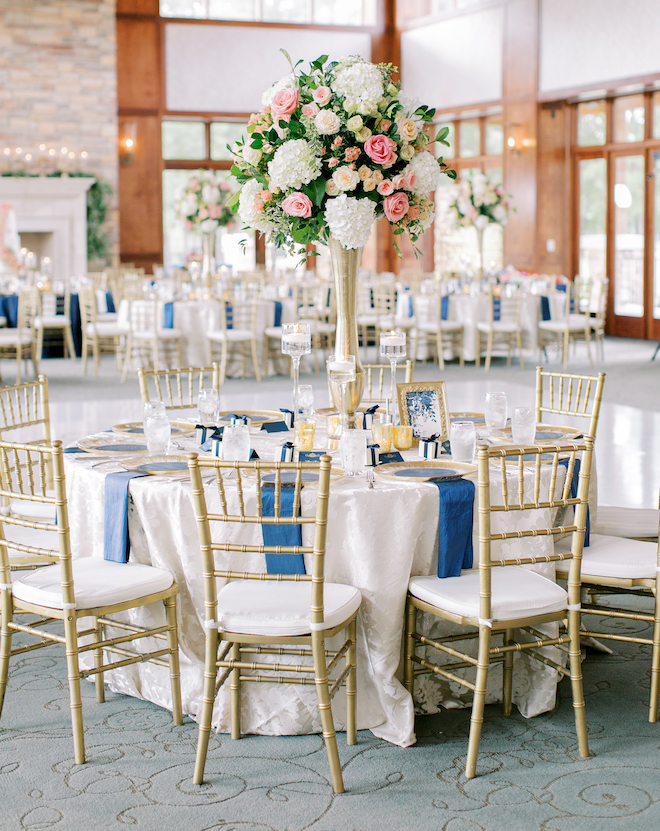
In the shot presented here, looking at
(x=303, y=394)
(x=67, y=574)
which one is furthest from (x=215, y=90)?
(x=67, y=574)

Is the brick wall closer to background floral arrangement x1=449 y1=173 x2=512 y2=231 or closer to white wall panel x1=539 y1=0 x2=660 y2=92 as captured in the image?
background floral arrangement x1=449 y1=173 x2=512 y2=231

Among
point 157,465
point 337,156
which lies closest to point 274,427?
point 157,465

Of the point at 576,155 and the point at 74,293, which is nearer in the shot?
the point at 74,293

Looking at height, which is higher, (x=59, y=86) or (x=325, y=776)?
(x=59, y=86)

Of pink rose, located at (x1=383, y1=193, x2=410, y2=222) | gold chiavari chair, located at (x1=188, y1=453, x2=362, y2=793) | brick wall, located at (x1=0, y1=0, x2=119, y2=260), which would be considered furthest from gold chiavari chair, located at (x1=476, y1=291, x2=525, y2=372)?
gold chiavari chair, located at (x1=188, y1=453, x2=362, y2=793)

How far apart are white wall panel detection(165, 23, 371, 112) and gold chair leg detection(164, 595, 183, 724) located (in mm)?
14024

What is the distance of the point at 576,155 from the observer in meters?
15.0

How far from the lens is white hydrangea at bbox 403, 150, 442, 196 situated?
3.46 meters

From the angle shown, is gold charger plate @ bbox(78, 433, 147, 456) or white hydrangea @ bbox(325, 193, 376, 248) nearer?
white hydrangea @ bbox(325, 193, 376, 248)

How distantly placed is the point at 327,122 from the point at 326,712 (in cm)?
182

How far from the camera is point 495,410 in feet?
12.3

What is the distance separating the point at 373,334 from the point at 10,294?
15.4 feet

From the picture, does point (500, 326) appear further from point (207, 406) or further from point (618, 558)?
point (618, 558)

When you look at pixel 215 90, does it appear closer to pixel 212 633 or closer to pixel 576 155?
pixel 576 155
